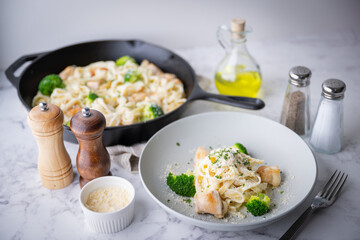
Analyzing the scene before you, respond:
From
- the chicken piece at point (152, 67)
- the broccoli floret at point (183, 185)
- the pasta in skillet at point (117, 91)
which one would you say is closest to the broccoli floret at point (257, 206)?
the broccoli floret at point (183, 185)

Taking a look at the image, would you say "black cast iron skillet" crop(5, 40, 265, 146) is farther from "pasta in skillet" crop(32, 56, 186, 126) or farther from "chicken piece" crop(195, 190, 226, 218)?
"chicken piece" crop(195, 190, 226, 218)

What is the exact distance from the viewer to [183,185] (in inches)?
73.0

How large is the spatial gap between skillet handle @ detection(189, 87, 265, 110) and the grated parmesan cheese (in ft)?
2.40

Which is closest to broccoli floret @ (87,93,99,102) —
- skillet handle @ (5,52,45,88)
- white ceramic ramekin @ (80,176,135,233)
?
skillet handle @ (5,52,45,88)

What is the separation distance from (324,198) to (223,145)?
1.98ft

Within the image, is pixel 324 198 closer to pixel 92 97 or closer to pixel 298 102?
pixel 298 102

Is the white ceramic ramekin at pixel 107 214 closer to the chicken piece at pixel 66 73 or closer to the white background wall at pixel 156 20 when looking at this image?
the chicken piece at pixel 66 73

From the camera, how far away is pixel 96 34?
123 inches

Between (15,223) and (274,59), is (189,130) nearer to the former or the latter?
(15,223)

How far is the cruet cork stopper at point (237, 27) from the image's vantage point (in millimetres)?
2371

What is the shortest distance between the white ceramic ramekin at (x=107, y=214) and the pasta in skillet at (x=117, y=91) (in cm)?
51

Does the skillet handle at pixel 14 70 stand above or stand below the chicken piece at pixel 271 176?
above

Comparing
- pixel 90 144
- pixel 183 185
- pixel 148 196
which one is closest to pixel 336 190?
pixel 183 185

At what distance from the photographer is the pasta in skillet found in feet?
7.79
